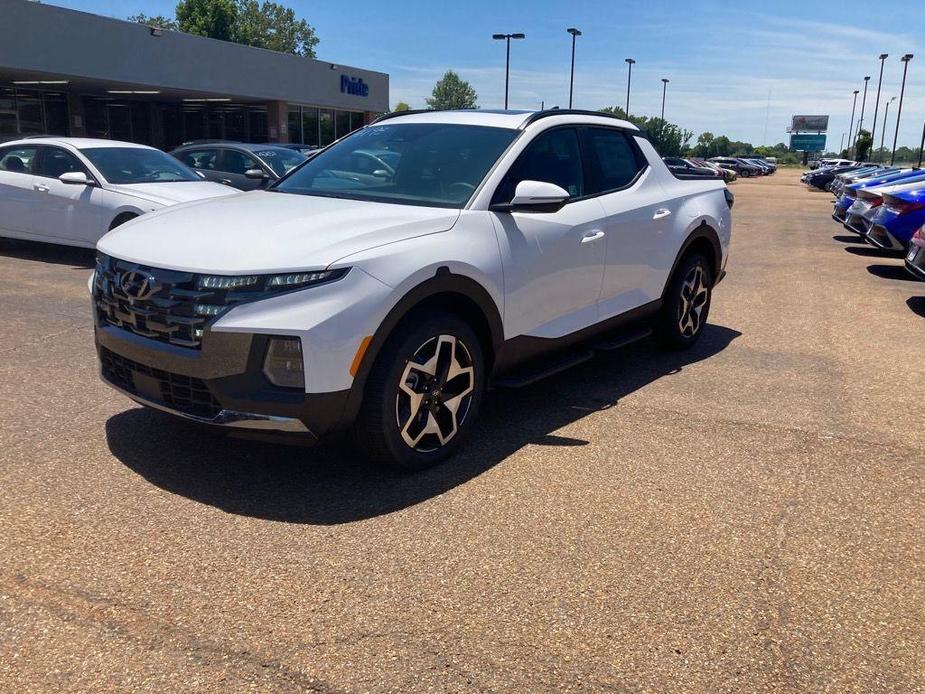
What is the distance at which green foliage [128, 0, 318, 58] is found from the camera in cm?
8769

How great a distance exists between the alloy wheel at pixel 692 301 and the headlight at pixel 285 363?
3.64 meters

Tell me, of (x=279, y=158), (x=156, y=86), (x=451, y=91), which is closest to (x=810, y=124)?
(x=451, y=91)

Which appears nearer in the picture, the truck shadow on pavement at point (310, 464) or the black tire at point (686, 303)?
the truck shadow on pavement at point (310, 464)

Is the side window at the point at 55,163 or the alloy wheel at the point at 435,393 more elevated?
the side window at the point at 55,163

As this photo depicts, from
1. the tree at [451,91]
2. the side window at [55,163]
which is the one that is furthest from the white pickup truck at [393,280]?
the tree at [451,91]

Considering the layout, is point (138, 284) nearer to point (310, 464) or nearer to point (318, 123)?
point (310, 464)

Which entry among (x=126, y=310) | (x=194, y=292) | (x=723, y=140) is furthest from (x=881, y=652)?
(x=723, y=140)

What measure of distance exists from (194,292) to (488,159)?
6.14 feet

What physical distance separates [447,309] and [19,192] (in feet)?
27.9

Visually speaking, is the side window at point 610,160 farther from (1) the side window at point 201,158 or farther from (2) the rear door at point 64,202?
(1) the side window at point 201,158

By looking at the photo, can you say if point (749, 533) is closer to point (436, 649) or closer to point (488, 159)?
point (436, 649)

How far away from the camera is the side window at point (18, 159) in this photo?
411 inches

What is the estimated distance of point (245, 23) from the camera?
102000 mm

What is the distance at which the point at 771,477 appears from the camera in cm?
412
